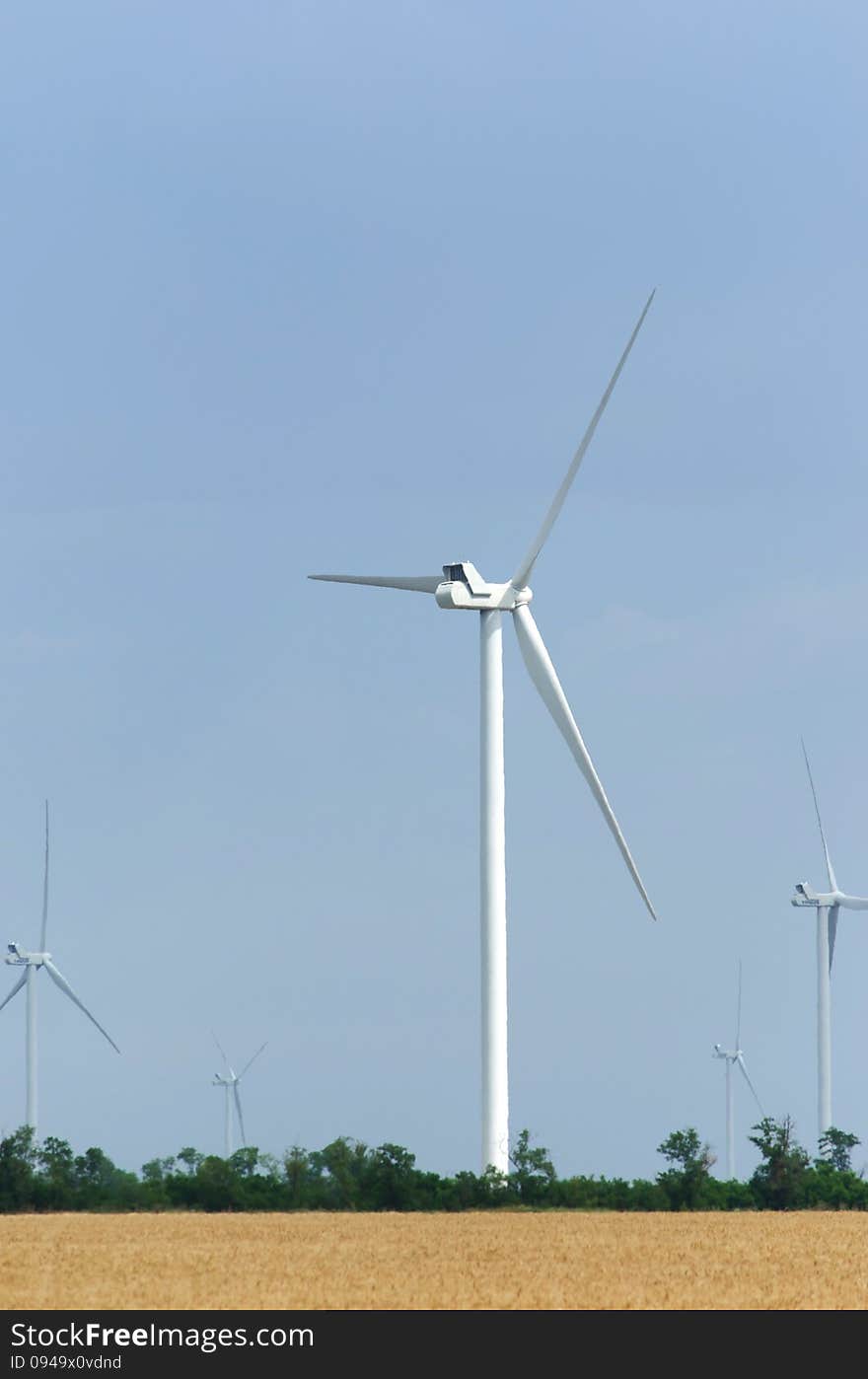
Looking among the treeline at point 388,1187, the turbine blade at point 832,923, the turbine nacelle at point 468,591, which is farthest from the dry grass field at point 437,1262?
the turbine blade at point 832,923

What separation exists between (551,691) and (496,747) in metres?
3.06

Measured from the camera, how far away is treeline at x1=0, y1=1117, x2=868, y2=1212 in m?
65.2

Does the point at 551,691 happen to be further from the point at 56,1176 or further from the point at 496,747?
the point at 56,1176

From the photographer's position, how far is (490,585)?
71.8 metres

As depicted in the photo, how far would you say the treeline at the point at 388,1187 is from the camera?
65.2 meters

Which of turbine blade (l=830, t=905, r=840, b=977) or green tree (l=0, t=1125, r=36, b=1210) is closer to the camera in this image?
green tree (l=0, t=1125, r=36, b=1210)

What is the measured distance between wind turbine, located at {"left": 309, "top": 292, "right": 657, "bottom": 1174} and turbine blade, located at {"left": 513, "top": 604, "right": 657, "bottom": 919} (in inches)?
1.2

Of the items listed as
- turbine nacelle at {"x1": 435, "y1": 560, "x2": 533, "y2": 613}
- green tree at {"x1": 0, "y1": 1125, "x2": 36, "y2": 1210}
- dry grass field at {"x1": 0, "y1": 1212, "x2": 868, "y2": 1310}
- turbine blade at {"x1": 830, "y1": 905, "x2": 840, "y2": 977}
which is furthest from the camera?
turbine blade at {"x1": 830, "y1": 905, "x2": 840, "y2": 977}

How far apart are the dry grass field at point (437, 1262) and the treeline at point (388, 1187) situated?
3204 mm

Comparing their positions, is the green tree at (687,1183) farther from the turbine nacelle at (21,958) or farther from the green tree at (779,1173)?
the turbine nacelle at (21,958)

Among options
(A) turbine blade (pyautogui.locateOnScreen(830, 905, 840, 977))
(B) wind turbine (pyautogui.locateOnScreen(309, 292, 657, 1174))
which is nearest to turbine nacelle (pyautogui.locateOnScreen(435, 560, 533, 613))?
(B) wind turbine (pyautogui.locateOnScreen(309, 292, 657, 1174))

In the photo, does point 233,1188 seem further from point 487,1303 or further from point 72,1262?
point 487,1303

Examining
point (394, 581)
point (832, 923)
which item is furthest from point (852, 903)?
point (394, 581)

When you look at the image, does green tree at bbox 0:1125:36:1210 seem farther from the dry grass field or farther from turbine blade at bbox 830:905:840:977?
turbine blade at bbox 830:905:840:977
